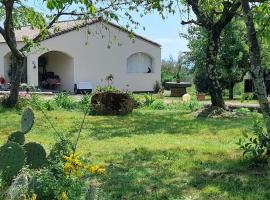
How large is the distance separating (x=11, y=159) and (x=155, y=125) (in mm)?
8722

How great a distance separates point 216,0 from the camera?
13.7 metres

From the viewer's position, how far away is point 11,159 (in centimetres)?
542

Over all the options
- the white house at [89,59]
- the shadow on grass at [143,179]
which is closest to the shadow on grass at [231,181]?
the shadow on grass at [143,179]

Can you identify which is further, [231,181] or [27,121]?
[231,181]

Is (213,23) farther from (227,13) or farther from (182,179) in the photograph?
(182,179)

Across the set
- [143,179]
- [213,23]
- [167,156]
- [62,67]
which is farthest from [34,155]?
[62,67]

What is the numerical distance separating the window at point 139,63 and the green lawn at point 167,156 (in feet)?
76.3

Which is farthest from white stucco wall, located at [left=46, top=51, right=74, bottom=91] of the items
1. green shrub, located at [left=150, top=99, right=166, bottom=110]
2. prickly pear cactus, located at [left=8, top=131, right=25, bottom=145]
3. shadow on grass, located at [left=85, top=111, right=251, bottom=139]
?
prickly pear cactus, located at [left=8, top=131, right=25, bottom=145]

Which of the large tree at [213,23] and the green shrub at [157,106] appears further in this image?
the green shrub at [157,106]

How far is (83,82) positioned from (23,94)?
15432mm

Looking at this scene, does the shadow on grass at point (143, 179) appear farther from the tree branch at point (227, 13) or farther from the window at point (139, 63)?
the window at point (139, 63)

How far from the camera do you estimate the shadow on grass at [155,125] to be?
12.5m

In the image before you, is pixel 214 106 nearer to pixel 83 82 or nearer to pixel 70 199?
pixel 70 199

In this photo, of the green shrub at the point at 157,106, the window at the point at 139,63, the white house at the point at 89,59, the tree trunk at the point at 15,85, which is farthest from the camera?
the window at the point at 139,63
